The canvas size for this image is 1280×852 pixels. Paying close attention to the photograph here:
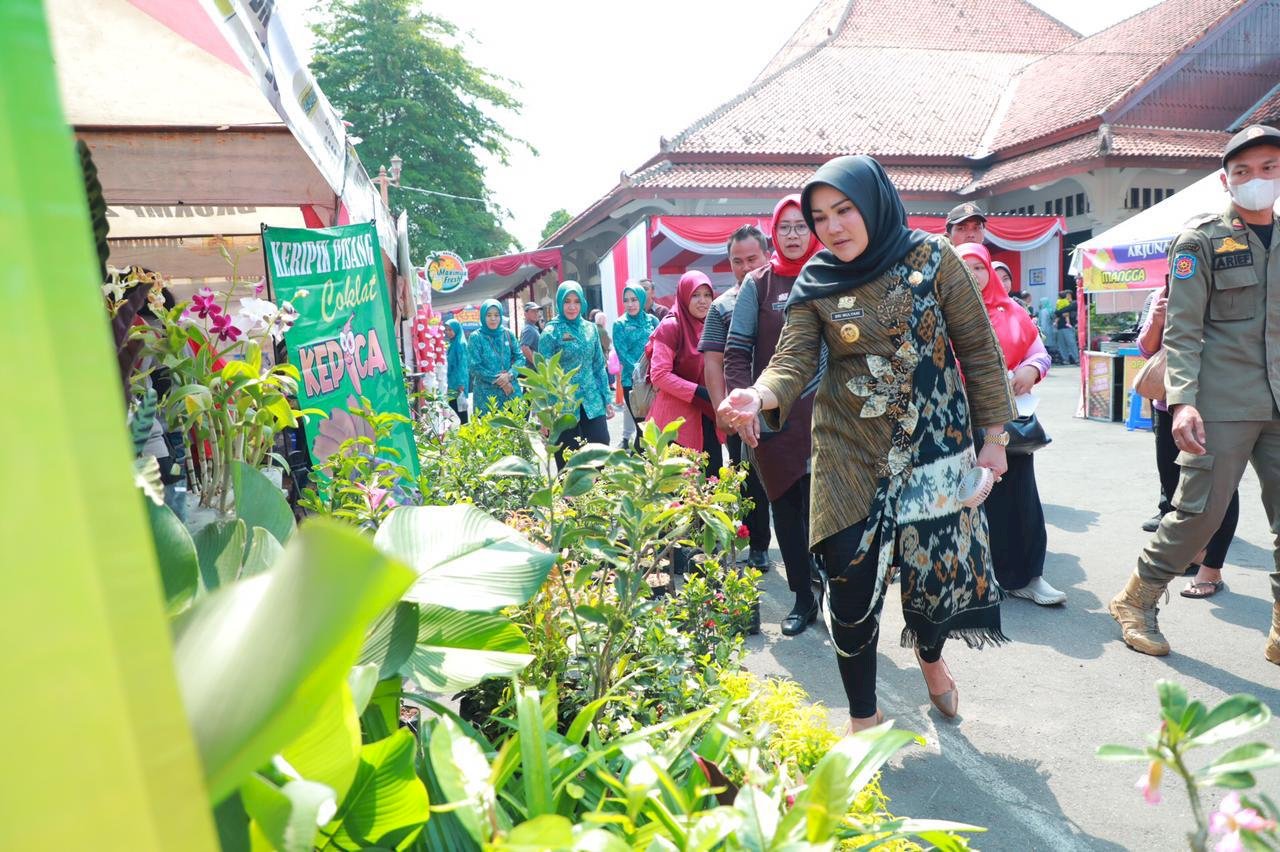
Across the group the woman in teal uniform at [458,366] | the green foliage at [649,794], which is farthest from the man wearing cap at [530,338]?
the green foliage at [649,794]

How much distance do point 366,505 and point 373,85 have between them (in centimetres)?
2999

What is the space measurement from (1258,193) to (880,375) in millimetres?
1695

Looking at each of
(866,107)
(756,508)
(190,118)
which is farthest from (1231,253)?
(866,107)

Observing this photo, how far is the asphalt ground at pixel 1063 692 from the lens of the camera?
8.11 feet

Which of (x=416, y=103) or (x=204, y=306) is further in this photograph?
(x=416, y=103)

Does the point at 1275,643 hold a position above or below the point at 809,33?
below

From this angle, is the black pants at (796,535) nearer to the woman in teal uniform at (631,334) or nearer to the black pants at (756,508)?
the black pants at (756,508)

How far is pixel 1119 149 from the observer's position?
18141 millimetres

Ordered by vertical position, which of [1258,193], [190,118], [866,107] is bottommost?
[1258,193]

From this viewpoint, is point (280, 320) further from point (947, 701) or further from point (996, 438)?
point (947, 701)

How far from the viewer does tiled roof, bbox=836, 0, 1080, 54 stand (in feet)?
94.8

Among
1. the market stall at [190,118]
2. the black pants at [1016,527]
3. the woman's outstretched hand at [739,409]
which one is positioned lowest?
the black pants at [1016,527]

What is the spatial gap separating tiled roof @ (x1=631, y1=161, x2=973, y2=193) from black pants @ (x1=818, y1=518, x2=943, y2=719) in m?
16.6

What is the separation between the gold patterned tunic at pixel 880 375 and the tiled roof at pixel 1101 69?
1993cm
